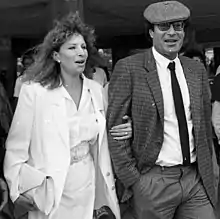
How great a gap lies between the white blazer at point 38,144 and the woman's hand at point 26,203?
0.08 feet

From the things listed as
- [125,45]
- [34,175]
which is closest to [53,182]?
[34,175]

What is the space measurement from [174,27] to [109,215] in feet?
3.37

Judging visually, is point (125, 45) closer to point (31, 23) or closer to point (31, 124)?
point (31, 23)

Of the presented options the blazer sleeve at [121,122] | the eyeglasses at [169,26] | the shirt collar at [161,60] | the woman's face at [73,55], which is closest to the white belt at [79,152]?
the blazer sleeve at [121,122]

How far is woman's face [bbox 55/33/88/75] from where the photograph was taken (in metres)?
2.63

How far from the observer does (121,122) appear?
8.57 ft

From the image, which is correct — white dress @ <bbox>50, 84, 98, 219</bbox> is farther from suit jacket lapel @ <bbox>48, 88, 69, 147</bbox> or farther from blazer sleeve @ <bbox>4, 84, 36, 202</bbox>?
blazer sleeve @ <bbox>4, 84, 36, 202</bbox>

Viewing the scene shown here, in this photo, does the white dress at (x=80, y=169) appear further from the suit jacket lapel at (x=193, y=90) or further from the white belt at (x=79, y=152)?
the suit jacket lapel at (x=193, y=90)

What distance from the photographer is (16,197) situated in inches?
101

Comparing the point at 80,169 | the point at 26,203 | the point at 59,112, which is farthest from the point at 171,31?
the point at 26,203

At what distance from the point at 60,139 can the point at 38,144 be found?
12 centimetres

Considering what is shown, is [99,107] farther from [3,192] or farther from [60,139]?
[3,192]

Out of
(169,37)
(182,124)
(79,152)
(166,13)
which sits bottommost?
(79,152)

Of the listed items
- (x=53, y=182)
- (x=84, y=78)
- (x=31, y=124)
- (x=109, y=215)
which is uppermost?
(x=84, y=78)
